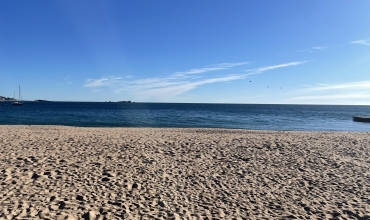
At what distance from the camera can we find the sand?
5.89 m

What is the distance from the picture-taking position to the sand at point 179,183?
5.89m

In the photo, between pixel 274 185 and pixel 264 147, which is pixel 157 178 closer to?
pixel 274 185

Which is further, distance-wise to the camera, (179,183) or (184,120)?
(184,120)

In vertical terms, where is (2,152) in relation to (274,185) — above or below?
above

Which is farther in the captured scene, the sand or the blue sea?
the blue sea

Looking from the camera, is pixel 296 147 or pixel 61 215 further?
pixel 296 147

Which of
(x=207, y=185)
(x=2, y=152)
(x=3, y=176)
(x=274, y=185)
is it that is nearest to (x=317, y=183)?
(x=274, y=185)

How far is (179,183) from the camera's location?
7699mm

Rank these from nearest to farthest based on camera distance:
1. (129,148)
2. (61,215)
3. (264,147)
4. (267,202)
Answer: (61,215), (267,202), (129,148), (264,147)

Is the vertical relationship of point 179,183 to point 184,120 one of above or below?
below

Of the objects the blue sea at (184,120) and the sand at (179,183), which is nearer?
the sand at (179,183)

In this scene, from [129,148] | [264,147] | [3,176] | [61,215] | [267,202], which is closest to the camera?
[61,215]

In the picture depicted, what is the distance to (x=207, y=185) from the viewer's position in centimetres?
760

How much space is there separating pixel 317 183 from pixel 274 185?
1423 millimetres
